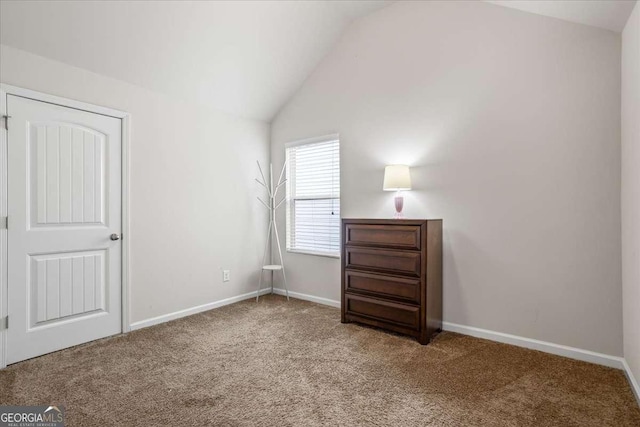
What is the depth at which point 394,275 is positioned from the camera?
301 cm


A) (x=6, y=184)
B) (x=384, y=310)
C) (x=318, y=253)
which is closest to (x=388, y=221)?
(x=384, y=310)

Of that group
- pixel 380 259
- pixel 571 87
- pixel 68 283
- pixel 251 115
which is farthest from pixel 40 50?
pixel 571 87

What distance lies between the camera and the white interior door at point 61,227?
251 centimetres

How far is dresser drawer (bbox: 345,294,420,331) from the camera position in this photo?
288 cm

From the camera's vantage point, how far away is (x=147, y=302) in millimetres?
3277

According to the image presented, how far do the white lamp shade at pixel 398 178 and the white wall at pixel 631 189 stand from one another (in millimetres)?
1531

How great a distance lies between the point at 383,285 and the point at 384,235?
46cm

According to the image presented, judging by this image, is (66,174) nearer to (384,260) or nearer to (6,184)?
(6,184)

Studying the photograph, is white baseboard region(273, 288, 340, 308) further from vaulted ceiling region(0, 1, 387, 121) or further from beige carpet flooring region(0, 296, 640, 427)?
vaulted ceiling region(0, 1, 387, 121)

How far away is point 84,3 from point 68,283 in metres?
2.19

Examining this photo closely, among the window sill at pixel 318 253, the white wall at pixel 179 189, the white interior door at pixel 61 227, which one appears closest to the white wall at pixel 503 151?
the window sill at pixel 318 253

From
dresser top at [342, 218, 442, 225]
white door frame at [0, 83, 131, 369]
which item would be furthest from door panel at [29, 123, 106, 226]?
dresser top at [342, 218, 442, 225]

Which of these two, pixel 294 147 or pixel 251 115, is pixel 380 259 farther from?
pixel 251 115

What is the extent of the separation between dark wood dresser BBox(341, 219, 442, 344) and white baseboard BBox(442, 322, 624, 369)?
0.73ft
